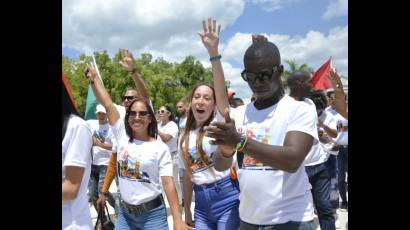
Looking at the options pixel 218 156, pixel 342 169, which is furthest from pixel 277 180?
pixel 342 169

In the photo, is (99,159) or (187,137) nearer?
(187,137)

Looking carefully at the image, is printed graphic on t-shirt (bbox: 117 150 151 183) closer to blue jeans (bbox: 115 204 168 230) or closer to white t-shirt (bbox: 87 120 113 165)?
blue jeans (bbox: 115 204 168 230)

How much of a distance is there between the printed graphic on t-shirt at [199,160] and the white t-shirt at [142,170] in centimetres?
26

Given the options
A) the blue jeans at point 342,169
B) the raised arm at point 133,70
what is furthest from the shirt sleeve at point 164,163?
the blue jeans at point 342,169

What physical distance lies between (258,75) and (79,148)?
1107 mm

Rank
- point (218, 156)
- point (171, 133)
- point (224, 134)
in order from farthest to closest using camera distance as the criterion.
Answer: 1. point (171, 133)
2. point (218, 156)
3. point (224, 134)

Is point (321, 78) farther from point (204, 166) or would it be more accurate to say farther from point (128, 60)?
point (204, 166)

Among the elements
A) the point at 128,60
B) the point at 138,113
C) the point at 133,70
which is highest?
the point at 128,60

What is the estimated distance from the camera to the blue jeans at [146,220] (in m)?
3.39

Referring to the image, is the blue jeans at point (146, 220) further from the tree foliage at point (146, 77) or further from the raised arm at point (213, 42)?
the tree foliage at point (146, 77)

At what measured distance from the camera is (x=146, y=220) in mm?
3393

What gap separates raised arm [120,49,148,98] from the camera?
4.61 m

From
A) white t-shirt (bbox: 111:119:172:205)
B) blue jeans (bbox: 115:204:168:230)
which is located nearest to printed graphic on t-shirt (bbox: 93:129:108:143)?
white t-shirt (bbox: 111:119:172:205)

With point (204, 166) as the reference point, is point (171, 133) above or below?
above
